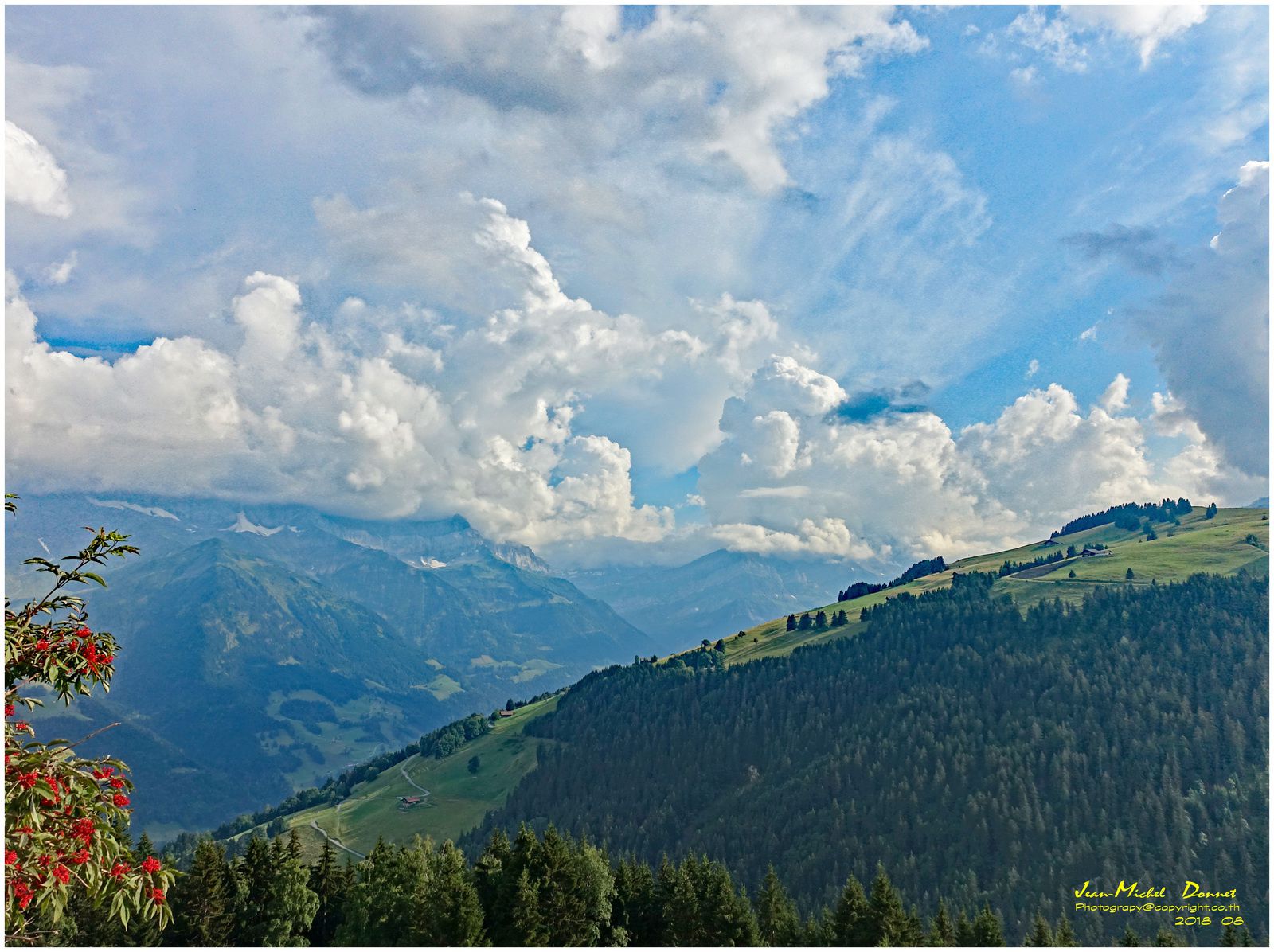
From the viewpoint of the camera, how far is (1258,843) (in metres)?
181

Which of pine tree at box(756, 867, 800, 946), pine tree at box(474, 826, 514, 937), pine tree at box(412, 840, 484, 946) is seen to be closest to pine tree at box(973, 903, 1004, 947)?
pine tree at box(756, 867, 800, 946)

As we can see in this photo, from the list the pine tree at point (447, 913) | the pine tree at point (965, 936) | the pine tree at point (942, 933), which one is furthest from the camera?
the pine tree at point (965, 936)

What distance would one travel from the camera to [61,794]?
467 inches

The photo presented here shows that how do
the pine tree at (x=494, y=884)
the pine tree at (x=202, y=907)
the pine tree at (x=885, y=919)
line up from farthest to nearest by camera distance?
the pine tree at (x=202, y=907), the pine tree at (x=885, y=919), the pine tree at (x=494, y=884)

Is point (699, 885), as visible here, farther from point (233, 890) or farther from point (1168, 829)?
point (1168, 829)

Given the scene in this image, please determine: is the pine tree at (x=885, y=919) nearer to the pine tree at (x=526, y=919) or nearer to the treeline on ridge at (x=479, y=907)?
the treeline on ridge at (x=479, y=907)

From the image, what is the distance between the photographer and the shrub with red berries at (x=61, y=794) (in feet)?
38.4

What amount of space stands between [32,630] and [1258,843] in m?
247

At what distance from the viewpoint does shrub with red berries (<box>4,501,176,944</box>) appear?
11711 mm

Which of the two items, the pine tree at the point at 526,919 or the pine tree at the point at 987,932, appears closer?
the pine tree at the point at 526,919

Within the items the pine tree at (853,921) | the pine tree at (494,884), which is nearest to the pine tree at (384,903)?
the pine tree at (494,884)

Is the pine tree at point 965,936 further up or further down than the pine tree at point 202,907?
further down

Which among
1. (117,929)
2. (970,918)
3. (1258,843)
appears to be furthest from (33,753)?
(1258,843)

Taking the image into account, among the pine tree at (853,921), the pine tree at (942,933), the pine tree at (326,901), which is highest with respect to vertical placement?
the pine tree at (326,901)
